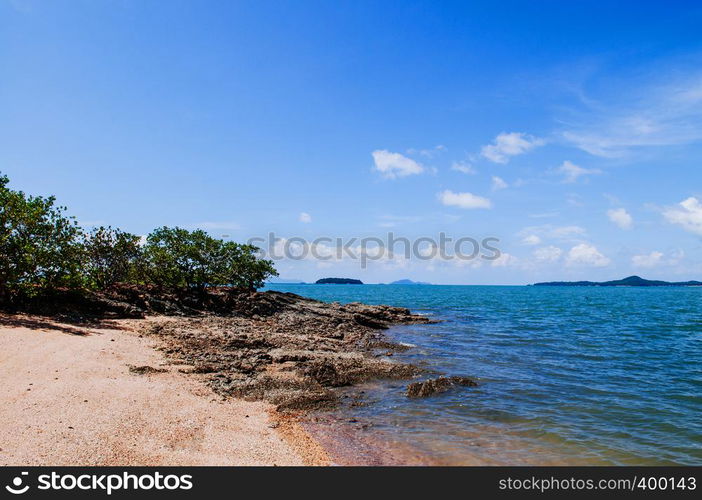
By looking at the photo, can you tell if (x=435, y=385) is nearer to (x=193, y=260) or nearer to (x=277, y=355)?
(x=277, y=355)

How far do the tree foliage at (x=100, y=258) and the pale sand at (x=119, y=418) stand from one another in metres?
7.87

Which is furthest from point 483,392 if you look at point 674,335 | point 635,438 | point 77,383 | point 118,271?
point 118,271

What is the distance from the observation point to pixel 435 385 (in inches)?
664

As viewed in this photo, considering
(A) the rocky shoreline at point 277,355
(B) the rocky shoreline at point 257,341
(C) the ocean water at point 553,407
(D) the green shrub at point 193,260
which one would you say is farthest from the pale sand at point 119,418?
(D) the green shrub at point 193,260

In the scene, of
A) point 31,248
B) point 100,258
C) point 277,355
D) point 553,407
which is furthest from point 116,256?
point 553,407

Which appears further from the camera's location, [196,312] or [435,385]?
[196,312]
